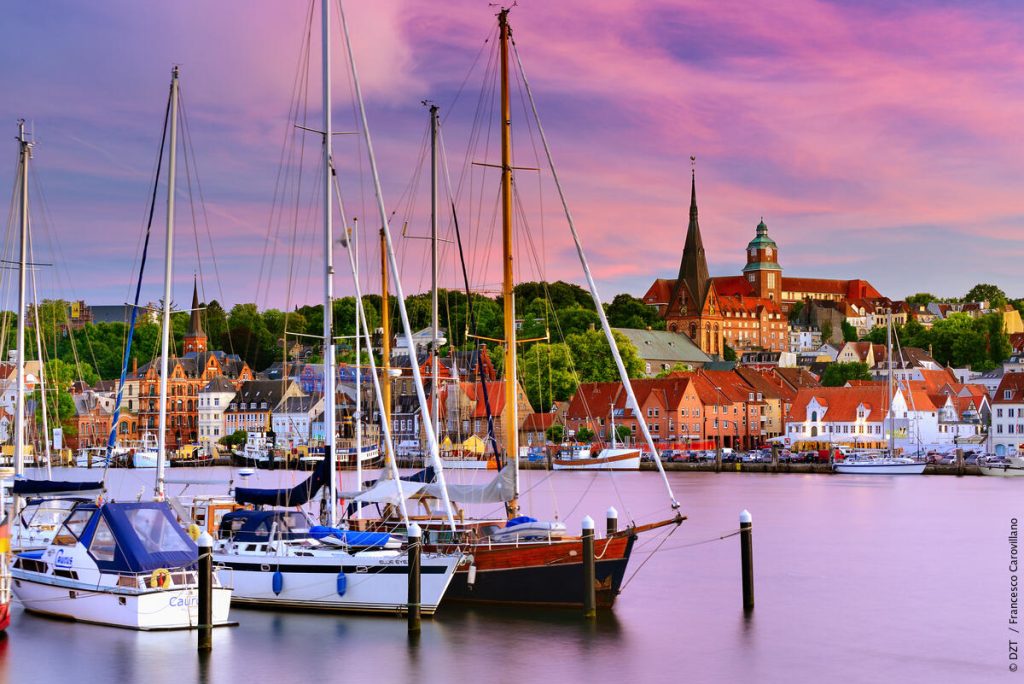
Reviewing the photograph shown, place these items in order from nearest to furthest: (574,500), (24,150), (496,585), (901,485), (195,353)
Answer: (496,585), (24,150), (574,500), (901,485), (195,353)

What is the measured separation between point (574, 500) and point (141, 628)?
5095 centimetres

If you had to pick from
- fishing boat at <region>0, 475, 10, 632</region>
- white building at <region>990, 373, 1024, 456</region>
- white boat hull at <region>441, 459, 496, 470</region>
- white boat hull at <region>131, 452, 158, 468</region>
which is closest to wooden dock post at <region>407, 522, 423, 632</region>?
fishing boat at <region>0, 475, 10, 632</region>

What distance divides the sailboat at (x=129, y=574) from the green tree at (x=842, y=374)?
15940 cm

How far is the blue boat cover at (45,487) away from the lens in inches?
1415

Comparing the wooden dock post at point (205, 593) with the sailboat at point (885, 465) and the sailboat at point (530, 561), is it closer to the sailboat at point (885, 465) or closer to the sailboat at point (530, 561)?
the sailboat at point (530, 561)

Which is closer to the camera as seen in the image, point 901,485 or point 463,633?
point 463,633

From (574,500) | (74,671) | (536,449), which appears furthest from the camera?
(536,449)

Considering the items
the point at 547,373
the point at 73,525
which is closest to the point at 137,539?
the point at 73,525

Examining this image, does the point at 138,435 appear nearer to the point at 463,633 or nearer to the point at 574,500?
the point at 574,500

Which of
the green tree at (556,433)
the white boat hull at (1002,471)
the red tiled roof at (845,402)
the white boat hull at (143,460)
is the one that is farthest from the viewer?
the white boat hull at (143,460)

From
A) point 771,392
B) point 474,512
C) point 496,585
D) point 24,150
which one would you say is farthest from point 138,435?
point 496,585

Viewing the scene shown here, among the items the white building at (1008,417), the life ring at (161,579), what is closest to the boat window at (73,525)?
the life ring at (161,579)

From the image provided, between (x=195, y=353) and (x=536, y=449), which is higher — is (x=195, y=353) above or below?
above

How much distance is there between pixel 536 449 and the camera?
131250 mm
